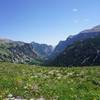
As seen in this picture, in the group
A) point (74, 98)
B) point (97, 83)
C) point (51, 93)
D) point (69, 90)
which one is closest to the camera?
point (74, 98)

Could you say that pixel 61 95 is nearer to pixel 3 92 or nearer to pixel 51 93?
pixel 51 93

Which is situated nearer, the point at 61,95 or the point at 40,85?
the point at 61,95

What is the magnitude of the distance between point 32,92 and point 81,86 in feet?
16.8

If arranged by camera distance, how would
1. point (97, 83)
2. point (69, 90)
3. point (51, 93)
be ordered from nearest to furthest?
1. point (51, 93)
2. point (69, 90)
3. point (97, 83)

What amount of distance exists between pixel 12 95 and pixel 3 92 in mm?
670

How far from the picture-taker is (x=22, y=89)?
62.0 feet

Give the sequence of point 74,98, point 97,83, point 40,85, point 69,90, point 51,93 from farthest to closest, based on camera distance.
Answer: point 97,83
point 40,85
point 69,90
point 51,93
point 74,98

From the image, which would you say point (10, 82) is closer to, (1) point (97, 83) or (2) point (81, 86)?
(2) point (81, 86)

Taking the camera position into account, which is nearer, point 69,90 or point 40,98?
point 40,98

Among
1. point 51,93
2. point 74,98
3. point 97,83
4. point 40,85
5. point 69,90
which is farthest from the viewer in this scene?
point 97,83

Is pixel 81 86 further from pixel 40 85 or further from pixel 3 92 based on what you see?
pixel 3 92

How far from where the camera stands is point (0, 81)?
21.0m

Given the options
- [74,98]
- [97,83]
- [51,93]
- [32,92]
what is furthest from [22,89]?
[97,83]

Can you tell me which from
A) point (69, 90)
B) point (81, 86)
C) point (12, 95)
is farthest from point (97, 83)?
point (12, 95)
